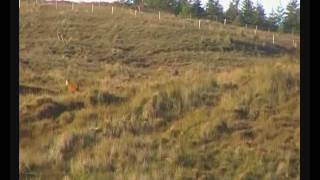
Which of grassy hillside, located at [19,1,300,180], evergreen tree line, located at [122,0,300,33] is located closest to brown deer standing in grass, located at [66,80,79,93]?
grassy hillside, located at [19,1,300,180]

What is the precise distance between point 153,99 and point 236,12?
1.35 ft

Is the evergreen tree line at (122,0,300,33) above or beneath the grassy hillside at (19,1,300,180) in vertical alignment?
above

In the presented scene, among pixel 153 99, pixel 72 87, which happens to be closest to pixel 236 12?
pixel 153 99

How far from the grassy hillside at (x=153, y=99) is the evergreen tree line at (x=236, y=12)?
0.04m

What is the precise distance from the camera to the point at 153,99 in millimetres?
1672

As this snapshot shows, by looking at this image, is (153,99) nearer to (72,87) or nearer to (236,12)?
(72,87)

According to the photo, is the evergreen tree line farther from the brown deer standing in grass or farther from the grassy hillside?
the brown deer standing in grass

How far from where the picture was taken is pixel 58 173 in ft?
4.79

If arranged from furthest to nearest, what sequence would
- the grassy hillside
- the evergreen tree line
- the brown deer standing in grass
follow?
the brown deer standing in grass
the grassy hillside
the evergreen tree line

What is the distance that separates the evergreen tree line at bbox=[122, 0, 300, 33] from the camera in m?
1.37

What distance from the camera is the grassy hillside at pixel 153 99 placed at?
4.90 feet

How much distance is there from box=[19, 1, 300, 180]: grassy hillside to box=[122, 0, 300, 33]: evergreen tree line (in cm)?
4
